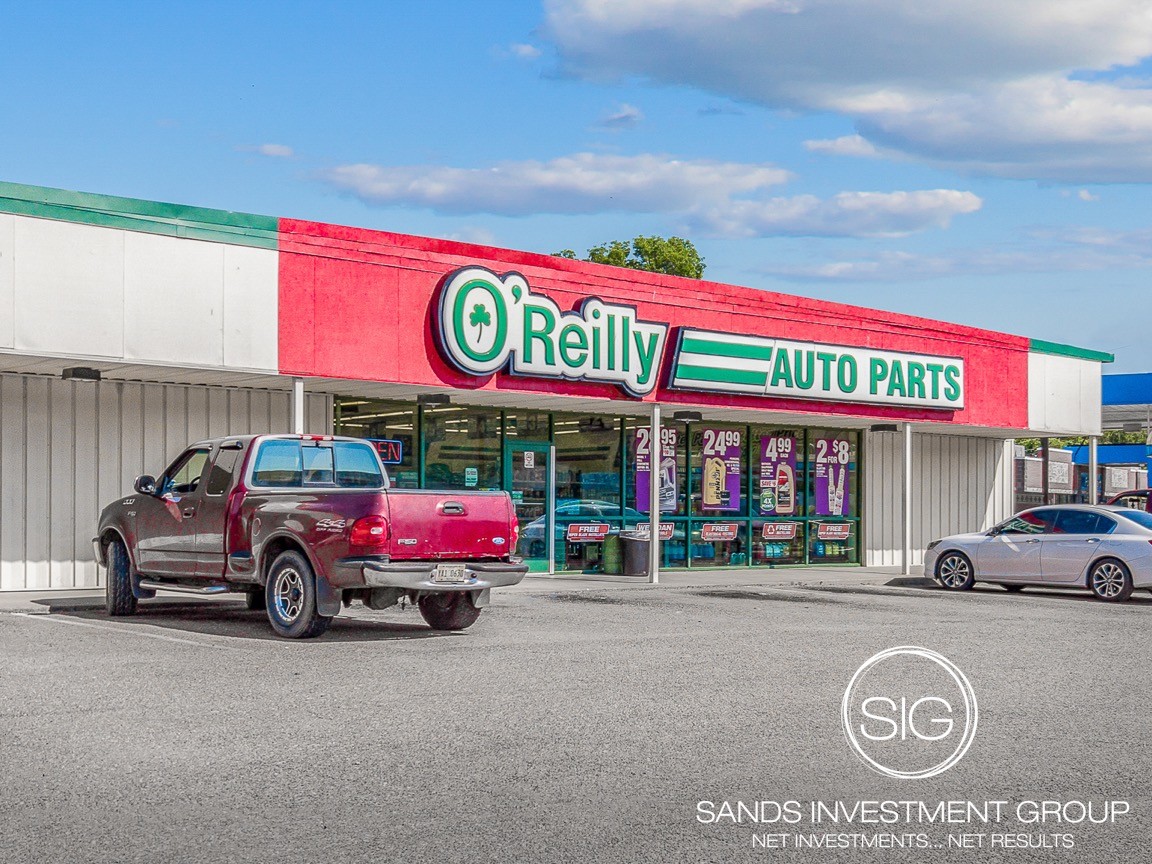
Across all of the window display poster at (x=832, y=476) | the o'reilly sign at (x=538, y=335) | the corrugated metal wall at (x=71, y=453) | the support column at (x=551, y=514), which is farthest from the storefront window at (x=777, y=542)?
the corrugated metal wall at (x=71, y=453)

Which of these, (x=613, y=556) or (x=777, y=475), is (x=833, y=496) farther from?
(x=613, y=556)

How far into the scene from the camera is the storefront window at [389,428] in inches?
875

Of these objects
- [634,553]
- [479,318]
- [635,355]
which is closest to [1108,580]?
[634,553]

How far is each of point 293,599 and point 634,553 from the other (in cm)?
1189

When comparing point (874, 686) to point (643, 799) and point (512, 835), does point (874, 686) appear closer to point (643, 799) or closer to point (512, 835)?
point (643, 799)

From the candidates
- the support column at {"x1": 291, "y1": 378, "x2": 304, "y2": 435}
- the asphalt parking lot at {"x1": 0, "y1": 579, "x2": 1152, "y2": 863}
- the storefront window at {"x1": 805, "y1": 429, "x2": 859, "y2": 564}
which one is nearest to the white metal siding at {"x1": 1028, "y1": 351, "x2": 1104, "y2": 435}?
the storefront window at {"x1": 805, "y1": 429, "x2": 859, "y2": 564}

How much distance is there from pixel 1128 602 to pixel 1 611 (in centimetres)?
1538


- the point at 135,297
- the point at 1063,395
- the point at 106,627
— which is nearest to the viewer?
the point at 106,627

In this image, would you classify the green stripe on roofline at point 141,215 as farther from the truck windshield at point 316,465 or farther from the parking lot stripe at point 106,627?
the parking lot stripe at point 106,627

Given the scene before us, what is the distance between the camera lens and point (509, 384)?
71.2 ft

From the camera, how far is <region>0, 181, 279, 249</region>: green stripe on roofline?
1634cm

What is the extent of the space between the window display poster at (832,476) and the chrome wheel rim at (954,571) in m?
6.56

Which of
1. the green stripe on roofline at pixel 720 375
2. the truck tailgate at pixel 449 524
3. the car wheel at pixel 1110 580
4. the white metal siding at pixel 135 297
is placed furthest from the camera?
the green stripe on roofline at pixel 720 375

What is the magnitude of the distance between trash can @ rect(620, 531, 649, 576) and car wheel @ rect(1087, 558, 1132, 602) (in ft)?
24.7
